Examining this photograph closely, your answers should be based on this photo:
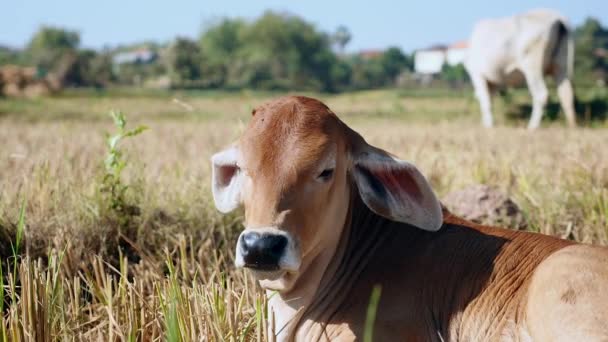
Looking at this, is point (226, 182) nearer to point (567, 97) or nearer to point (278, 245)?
point (278, 245)

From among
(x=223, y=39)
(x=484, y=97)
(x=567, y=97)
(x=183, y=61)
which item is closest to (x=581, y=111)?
(x=567, y=97)

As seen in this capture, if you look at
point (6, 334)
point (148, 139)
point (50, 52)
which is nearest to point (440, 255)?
point (6, 334)

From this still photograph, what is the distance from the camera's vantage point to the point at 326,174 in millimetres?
2443

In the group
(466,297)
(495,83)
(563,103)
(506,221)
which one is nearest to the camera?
(466,297)

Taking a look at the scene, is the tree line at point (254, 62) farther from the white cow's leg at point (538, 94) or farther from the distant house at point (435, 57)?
the white cow's leg at point (538, 94)

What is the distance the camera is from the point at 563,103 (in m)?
11.2

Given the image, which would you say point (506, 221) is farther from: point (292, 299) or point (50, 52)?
point (50, 52)

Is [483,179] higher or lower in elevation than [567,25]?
lower

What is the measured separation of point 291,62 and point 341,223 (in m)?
58.2

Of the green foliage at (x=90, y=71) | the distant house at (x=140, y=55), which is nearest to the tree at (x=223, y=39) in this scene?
the distant house at (x=140, y=55)

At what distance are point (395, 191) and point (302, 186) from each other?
41cm

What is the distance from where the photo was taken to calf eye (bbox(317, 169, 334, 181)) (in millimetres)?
2420

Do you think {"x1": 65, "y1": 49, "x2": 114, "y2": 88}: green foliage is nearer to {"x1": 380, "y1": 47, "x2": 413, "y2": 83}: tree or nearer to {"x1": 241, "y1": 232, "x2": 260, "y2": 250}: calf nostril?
{"x1": 380, "y1": 47, "x2": 413, "y2": 83}: tree

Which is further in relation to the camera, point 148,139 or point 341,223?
point 148,139
